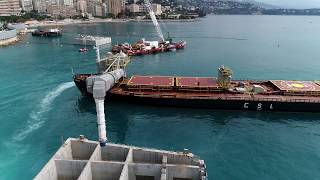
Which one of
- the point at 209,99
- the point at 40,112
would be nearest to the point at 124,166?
the point at 209,99

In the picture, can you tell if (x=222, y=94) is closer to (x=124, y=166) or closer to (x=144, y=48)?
(x=124, y=166)

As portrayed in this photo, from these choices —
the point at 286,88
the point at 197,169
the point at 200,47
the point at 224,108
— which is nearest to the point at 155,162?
the point at 197,169

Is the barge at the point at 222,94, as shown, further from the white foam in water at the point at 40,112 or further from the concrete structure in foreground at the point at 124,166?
the concrete structure in foreground at the point at 124,166

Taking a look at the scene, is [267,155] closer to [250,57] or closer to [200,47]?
[250,57]

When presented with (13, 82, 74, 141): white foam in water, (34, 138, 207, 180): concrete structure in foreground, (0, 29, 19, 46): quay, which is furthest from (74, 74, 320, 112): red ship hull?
(0, 29, 19, 46): quay

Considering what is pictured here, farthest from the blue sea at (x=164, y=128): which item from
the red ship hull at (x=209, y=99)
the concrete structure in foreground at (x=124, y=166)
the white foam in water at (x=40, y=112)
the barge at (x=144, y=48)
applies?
the barge at (x=144, y=48)

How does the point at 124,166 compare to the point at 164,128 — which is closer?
the point at 124,166
